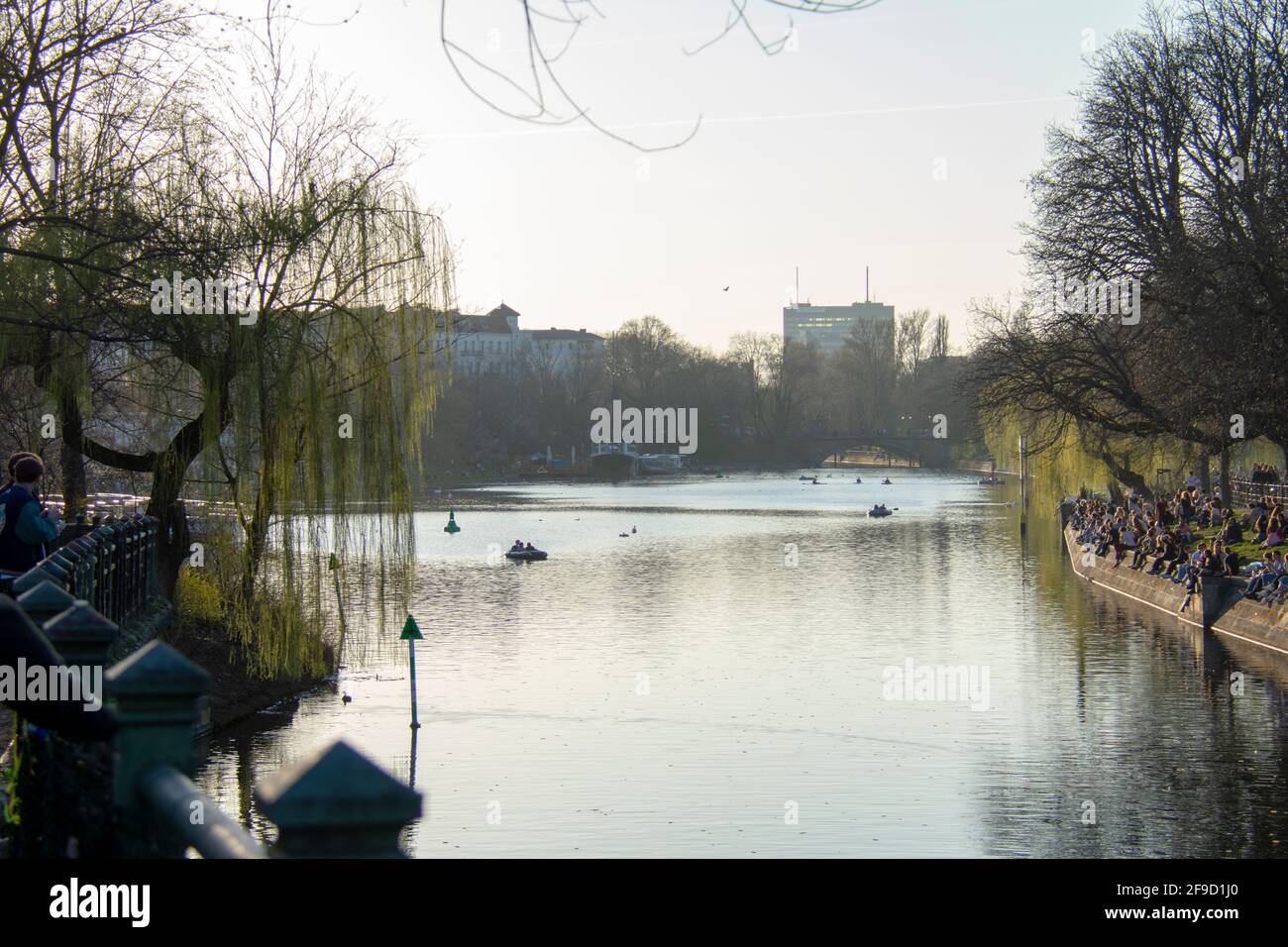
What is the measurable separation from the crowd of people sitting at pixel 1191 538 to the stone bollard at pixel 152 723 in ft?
89.5

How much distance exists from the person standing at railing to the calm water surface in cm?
683

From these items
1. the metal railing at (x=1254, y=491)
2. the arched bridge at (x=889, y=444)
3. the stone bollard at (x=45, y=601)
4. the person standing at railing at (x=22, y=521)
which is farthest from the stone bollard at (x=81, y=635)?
the arched bridge at (x=889, y=444)

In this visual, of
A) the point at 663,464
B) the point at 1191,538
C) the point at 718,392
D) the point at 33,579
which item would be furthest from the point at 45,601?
the point at 663,464

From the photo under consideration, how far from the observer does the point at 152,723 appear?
3750mm

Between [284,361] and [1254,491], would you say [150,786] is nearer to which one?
[284,361]

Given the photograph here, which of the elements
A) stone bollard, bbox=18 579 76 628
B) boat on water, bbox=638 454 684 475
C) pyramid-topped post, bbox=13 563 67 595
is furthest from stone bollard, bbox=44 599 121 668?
boat on water, bbox=638 454 684 475

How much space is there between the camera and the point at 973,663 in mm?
29203

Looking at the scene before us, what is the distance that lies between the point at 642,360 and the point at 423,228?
364 ft

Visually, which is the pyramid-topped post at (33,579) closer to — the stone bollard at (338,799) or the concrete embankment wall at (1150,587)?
the stone bollard at (338,799)

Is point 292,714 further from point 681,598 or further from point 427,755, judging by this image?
point 681,598

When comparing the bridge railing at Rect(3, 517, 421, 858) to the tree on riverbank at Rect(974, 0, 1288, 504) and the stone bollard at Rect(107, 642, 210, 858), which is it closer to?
the stone bollard at Rect(107, 642, 210, 858)

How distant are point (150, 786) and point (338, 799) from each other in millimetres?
1579

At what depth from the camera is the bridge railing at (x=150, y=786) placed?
241cm

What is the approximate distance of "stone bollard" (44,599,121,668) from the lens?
15.9ft
